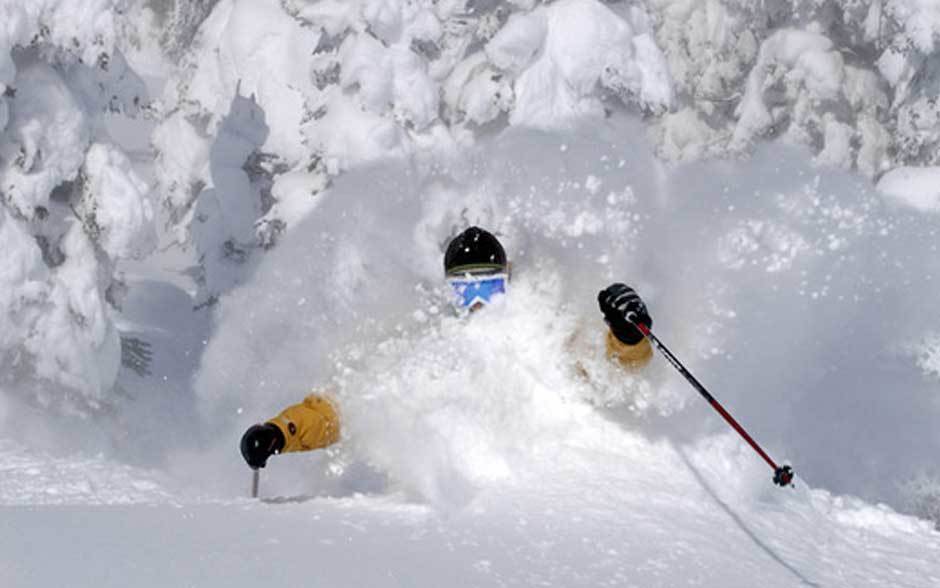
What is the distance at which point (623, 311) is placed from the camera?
19.2ft

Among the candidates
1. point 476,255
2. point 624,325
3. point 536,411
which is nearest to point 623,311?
Result: point 624,325

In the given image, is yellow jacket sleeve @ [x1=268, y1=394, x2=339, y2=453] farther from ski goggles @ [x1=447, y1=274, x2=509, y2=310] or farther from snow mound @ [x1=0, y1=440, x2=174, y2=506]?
ski goggles @ [x1=447, y1=274, x2=509, y2=310]

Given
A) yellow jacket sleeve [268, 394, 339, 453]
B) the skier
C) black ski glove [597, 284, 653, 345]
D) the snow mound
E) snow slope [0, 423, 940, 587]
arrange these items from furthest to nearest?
black ski glove [597, 284, 653, 345] → yellow jacket sleeve [268, 394, 339, 453] → the skier → the snow mound → snow slope [0, 423, 940, 587]

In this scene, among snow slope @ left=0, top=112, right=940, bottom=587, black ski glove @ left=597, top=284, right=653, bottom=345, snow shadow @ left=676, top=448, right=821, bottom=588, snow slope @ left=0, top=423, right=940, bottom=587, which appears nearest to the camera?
snow slope @ left=0, top=423, right=940, bottom=587

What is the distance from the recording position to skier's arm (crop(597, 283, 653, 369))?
19.3 feet

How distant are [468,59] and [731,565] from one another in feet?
32.0

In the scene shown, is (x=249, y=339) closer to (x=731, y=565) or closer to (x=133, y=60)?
(x=731, y=565)

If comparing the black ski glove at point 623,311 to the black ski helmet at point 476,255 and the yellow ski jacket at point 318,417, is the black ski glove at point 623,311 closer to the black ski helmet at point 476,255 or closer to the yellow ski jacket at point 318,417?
the yellow ski jacket at point 318,417

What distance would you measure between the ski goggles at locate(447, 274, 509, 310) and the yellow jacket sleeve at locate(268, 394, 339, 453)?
123 centimetres

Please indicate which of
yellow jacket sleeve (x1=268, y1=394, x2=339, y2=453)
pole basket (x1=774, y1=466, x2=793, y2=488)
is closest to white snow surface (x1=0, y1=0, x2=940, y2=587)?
yellow jacket sleeve (x1=268, y1=394, x2=339, y2=453)

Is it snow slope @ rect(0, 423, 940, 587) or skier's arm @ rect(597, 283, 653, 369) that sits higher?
skier's arm @ rect(597, 283, 653, 369)

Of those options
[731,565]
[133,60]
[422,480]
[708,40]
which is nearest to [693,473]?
[731,565]

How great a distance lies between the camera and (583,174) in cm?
1366

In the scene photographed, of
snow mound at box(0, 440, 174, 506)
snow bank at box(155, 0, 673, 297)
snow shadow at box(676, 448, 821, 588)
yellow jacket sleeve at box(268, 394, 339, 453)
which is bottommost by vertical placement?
snow mound at box(0, 440, 174, 506)
